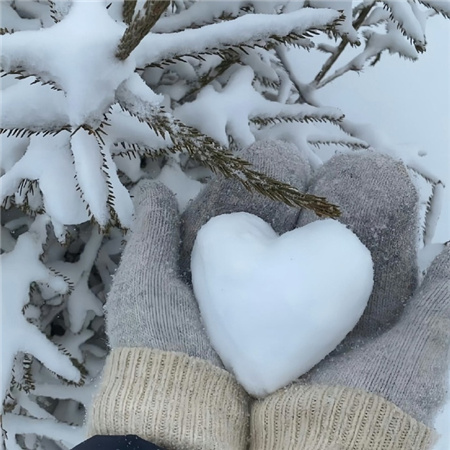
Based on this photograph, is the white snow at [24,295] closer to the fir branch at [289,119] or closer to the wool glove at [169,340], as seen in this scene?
the wool glove at [169,340]

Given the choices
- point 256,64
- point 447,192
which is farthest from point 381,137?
point 447,192

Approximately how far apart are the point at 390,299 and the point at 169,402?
0.37 meters

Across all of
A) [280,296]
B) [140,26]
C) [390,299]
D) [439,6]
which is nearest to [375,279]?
[390,299]

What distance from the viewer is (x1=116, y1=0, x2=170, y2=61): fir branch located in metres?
0.48

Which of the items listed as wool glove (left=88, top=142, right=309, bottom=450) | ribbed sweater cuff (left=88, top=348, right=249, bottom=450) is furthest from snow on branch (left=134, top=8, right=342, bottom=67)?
ribbed sweater cuff (left=88, top=348, right=249, bottom=450)

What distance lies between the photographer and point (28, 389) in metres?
0.92

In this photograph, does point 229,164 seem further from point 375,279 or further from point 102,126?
point 375,279

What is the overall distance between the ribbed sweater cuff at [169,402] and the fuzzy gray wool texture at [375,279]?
0.08 feet

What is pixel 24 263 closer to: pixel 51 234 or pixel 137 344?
pixel 51 234

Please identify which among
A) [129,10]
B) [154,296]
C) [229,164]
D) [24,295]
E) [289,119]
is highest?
[129,10]

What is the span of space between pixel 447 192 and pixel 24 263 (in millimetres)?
1033

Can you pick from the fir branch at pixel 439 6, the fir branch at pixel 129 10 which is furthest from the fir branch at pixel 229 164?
the fir branch at pixel 439 6

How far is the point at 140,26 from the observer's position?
1.65 feet

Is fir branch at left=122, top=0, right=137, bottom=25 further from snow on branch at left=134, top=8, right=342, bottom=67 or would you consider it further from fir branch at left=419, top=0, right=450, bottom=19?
fir branch at left=419, top=0, right=450, bottom=19
